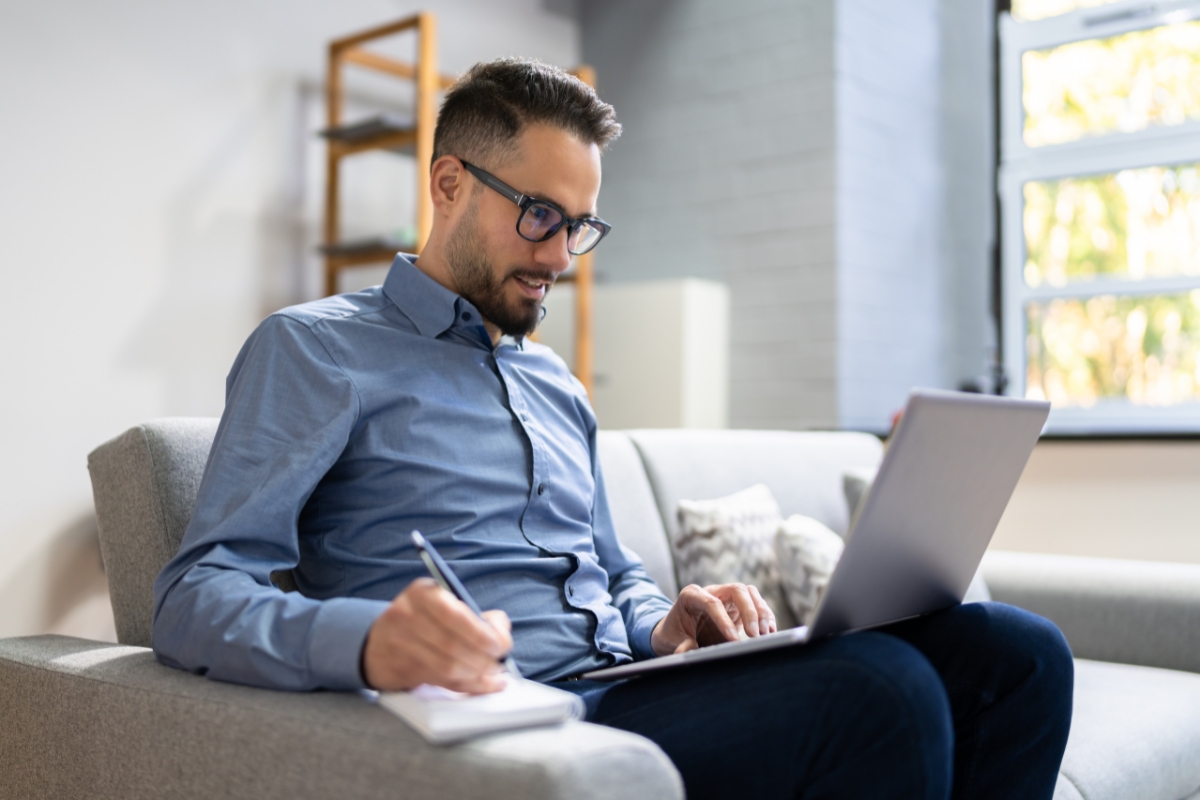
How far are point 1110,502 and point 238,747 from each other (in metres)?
2.75

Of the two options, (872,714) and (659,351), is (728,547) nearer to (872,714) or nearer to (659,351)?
(872,714)

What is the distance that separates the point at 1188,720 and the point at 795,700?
3.75 ft

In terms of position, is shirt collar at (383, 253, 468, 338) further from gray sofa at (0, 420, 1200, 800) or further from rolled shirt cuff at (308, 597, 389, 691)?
rolled shirt cuff at (308, 597, 389, 691)

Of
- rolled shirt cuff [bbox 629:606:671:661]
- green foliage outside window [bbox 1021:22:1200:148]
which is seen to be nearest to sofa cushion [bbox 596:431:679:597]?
rolled shirt cuff [bbox 629:606:671:661]

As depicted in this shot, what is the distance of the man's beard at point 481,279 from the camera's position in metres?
1.28

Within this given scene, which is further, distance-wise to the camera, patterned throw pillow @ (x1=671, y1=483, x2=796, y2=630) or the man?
patterned throw pillow @ (x1=671, y1=483, x2=796, y2=630)

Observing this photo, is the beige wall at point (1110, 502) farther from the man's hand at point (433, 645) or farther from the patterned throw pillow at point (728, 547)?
the man's hand at point (433, 645)

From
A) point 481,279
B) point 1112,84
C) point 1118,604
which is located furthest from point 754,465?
point 1112,84

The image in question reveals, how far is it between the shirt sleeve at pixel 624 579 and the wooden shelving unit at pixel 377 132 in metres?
1.85

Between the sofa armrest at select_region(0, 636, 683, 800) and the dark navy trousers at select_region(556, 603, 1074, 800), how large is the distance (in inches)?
5.6

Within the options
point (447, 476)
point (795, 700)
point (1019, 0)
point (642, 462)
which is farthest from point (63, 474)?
point (1019, 0)

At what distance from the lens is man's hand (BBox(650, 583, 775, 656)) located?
3.70ft

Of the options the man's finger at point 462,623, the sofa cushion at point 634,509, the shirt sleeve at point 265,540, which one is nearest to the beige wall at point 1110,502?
the sofa cushion at point 634,509

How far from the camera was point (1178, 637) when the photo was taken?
6.57ft
